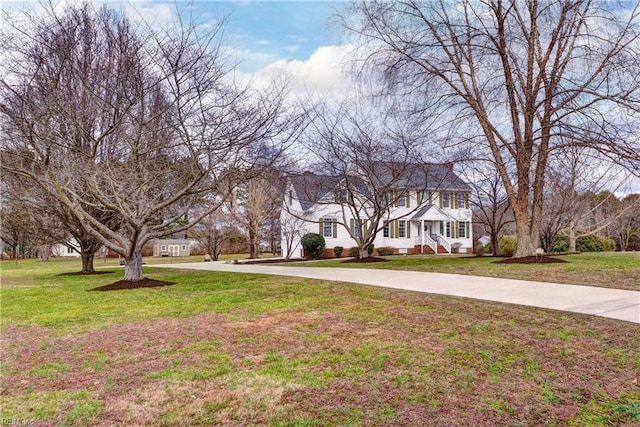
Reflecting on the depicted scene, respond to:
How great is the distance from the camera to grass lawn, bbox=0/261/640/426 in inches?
126

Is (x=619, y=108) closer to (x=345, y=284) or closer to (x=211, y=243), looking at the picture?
(x=345, y=284)

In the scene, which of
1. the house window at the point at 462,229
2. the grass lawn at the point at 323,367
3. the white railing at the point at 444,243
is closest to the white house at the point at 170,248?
the white railing at the point at 444,243

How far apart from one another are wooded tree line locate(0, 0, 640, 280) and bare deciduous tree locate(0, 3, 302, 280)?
4cm

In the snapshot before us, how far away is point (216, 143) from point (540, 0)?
10434 millimetres

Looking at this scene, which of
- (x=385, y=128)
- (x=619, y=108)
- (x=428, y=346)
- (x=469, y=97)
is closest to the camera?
(x=428, y=346)

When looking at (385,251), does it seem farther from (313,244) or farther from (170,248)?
(170,248)

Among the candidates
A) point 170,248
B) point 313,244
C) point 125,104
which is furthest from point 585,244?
point 170,248

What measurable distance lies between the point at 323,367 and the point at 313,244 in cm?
2331

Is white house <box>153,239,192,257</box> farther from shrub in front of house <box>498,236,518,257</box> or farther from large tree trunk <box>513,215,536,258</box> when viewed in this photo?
large tree trunk <box>513,215,536,258</box>

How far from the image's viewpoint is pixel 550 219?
22.4 meters

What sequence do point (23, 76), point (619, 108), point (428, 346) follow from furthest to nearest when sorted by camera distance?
point (619, 108)
point (23, 76)
point (428, 346)

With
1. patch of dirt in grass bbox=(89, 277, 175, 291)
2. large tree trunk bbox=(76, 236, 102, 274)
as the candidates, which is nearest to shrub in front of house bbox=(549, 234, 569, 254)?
patch of dirt in grass bbox=(89, 277, 175, 291)

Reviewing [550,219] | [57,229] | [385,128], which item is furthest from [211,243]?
[550,219]

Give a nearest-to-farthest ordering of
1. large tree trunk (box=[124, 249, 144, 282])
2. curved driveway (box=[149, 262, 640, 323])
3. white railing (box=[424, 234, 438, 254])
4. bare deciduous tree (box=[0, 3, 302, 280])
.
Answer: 1. curved driveway (box=[149, 262, 640, 323])
2. bare deciduous tree (box=[0, 3, 302, 280])
3. large tree trunk (box=[124, 249, 144, 282])
4. white railing (box=[424, 234, 438, 254])
